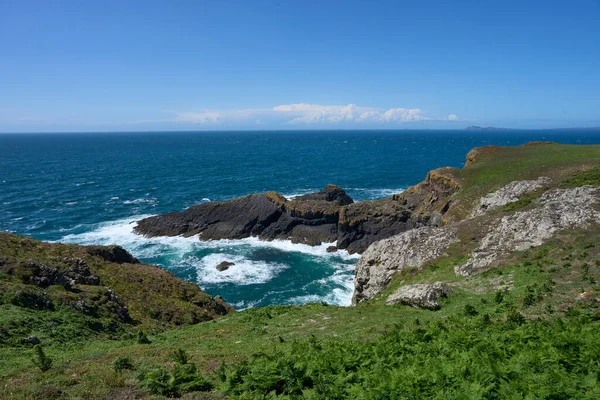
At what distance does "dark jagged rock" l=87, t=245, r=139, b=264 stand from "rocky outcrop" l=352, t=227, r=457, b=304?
2562cm

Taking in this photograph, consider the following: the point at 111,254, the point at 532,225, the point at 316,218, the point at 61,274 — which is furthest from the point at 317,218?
the point at 61,274

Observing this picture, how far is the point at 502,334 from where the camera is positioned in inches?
605

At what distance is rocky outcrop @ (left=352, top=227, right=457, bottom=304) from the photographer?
35375mm

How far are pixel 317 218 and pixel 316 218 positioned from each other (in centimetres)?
20

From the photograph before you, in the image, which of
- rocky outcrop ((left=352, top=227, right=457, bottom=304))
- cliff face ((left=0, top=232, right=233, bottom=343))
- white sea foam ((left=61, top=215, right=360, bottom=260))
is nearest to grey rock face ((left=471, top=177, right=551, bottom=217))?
rocky outcrop ((left=352, top=227, right=457, bottom=304))

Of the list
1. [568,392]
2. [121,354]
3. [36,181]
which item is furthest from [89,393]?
[36,181]

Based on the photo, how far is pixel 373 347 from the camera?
15.0m

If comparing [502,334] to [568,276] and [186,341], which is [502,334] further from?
[186,341]

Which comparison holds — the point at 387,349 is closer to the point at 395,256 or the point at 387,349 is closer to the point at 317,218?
the point at 395,256

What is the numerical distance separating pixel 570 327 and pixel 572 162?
45571 millimetres

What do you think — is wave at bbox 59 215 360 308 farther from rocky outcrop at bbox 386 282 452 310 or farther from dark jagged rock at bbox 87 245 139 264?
rocky outcrop at bbox 386 282 452 310

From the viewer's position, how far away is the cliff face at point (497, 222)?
31328 millimetres

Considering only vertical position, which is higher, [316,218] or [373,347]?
[373,347]

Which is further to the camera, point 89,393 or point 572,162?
point 572,162
